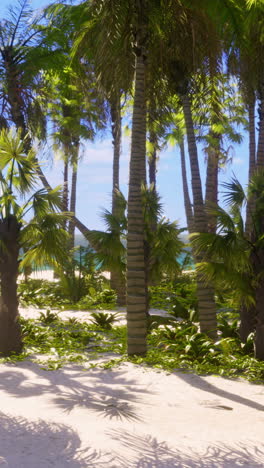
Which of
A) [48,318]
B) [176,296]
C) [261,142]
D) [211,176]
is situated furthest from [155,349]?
[211,176]

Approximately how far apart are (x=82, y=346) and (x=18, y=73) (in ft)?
30.3

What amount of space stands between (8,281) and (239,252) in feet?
16.1

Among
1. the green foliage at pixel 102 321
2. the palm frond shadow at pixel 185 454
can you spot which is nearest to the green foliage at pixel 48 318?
the green foliage at pixel 102 321

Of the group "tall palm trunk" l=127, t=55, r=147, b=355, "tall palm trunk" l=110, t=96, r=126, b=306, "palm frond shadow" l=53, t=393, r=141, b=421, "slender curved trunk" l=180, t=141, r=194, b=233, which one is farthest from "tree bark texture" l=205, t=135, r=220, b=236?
"palm frond shadow" l=53, t=393, r=141, b=421

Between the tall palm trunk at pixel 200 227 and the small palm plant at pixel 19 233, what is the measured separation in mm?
3432

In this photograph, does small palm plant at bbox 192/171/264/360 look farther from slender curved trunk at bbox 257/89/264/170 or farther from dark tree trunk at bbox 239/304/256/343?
slender curved trunk at bbox 257/89/264/170

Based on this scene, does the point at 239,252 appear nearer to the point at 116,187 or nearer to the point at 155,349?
the point at 155,349

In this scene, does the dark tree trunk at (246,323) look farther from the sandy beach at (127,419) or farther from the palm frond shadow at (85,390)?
the palm frond shadow at (85,390)

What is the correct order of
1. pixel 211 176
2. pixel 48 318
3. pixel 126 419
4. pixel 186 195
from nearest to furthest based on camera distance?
1. pixel 126 419
2. pixel 48 318
3. pixel 211 176
4. pixel 186 195

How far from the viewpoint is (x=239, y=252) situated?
9781mm

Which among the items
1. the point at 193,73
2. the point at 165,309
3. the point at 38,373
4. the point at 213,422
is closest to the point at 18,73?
the point at 193,73

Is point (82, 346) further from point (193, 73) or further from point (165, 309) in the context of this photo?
point (193, 73)

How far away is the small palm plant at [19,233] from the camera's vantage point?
398 inches

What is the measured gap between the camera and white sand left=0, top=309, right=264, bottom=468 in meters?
5.25
